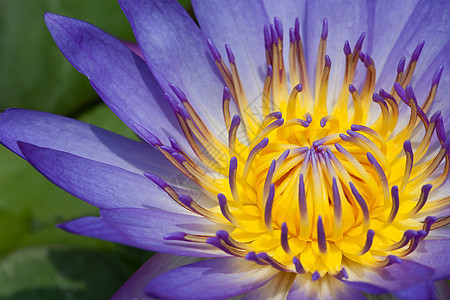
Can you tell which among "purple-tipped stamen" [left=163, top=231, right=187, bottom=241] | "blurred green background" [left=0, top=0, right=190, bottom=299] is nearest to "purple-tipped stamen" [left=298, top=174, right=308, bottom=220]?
"purple-tipped stamen" [left=163, top=231, right=187, bottom=241]

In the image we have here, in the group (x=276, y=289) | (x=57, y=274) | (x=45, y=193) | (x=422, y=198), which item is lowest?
(x=57, y=274)

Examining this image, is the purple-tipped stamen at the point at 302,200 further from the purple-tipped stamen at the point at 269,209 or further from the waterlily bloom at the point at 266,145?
the purple-tipped stamen at the point at 269,209

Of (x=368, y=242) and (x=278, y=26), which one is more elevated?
(x=278, y=26)

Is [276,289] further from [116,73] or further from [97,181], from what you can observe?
[116,73]

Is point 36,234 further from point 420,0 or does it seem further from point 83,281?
point 420,0

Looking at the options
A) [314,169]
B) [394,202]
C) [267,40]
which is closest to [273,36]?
[267,40]

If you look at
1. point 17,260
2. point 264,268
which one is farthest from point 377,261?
point 17,260

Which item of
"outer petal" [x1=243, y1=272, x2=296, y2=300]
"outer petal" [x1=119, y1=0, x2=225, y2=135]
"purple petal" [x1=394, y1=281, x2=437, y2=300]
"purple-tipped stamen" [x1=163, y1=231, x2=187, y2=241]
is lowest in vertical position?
"outer petal" [x1=243, y1=272, x2=296, y2=300]

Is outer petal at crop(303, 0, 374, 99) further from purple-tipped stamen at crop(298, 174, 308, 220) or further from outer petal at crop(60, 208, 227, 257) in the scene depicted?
outer petal at crop(60, 208, 227, 257)
